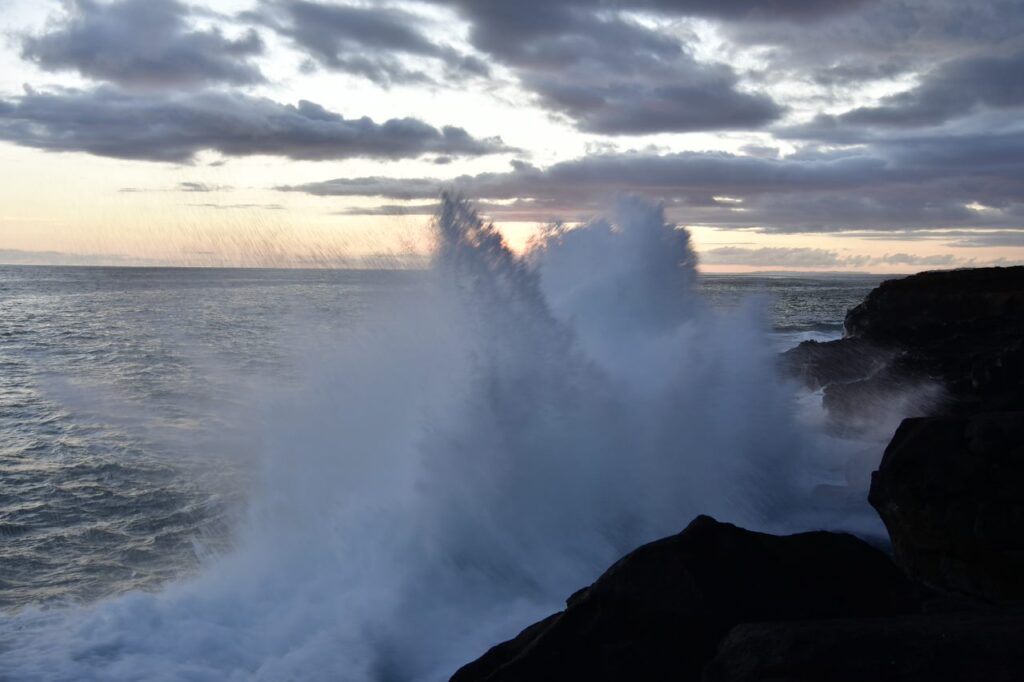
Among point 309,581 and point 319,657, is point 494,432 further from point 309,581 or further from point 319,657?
point 319,657

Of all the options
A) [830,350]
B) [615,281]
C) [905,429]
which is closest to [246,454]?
[615,281]

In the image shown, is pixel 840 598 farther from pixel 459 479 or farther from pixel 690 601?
pixel 459 479

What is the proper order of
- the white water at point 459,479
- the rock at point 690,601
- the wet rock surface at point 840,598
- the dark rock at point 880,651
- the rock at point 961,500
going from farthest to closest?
the white water at point 459,479 → the rock at point 961,500 → the rock at point 690,601 → the wet rock surface at point 840,598 → the dark rock at point 880,651

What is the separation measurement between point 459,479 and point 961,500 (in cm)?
638

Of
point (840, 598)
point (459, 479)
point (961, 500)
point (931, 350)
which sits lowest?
point (459, 479)

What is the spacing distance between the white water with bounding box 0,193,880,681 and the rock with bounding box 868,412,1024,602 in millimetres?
4142

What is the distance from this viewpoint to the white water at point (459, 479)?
9305mm

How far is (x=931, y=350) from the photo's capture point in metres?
23.8

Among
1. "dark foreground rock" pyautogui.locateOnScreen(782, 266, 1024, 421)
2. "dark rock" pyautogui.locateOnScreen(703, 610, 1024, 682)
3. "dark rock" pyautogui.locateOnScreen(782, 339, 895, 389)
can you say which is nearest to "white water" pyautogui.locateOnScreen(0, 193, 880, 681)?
"dark foreground rock" pyautogui.locateOnScreen(782, 266, 1024, 421)

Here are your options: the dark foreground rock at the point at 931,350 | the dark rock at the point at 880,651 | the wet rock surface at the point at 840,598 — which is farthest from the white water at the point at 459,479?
the dark rock at the point at 880,651

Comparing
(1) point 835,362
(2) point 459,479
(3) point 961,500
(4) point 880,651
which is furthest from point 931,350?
(4) point 880,651

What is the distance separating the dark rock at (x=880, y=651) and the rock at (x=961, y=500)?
9.02 ft

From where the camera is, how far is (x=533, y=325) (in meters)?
14.0

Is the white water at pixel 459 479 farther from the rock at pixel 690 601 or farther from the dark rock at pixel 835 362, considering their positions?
the dark rock at pixel 835 362
